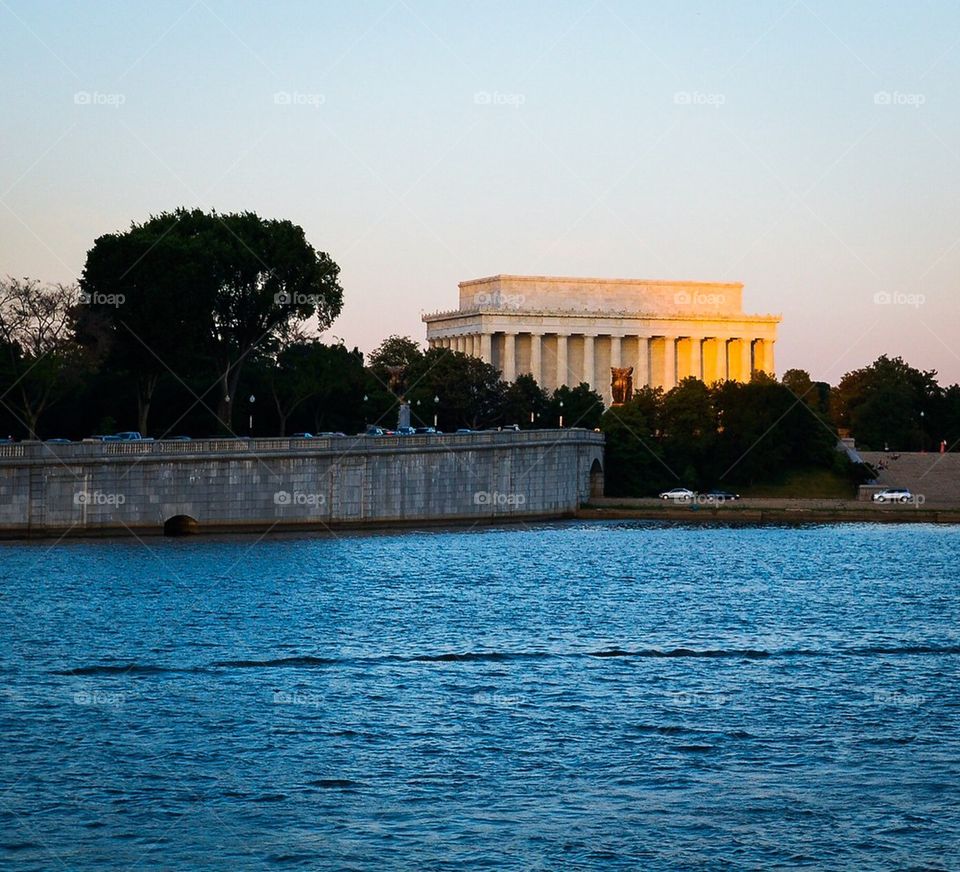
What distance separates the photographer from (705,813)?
27875mm

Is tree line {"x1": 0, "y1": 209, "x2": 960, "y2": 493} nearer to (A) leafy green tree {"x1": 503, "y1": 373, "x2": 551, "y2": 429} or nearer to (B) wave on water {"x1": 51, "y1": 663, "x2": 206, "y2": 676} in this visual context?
(A) leafy green tree {"x1": 503, "y1": 373, "x2": 551, "y2": 429}

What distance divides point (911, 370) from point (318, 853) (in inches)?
5717

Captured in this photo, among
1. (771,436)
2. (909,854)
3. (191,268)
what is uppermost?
(191,268)

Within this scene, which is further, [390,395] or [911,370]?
[911,370]

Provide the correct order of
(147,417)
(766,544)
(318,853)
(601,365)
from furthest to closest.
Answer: (601,365)
(147,417)
(766,544)
(318,853)

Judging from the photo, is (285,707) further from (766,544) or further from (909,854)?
(766,544)

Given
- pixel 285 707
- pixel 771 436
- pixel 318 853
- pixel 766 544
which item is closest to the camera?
pixel 318 853

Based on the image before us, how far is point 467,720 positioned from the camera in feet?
116

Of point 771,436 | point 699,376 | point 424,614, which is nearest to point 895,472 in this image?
point 771,436

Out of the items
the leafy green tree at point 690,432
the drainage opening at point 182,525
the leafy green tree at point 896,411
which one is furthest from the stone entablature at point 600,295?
the drainage opening at point 182,525

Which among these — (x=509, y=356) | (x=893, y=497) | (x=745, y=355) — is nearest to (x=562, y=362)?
(x=509, y=356)

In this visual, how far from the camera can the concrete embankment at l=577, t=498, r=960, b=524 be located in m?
104

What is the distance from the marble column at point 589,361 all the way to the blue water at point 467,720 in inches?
4148

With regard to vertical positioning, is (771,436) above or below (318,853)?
above
